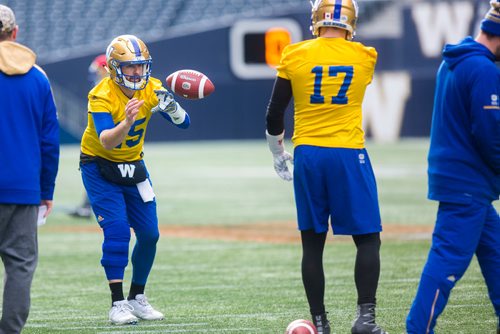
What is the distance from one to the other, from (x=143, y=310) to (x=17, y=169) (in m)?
2.01

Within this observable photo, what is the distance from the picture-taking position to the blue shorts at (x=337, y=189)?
5711 millimetres

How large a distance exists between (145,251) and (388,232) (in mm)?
5835

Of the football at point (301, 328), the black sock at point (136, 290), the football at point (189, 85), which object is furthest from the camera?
the football at point (189, 85)

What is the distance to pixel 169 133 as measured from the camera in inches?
1329

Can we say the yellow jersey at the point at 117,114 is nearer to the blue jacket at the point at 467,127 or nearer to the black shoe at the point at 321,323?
the black shoe at the point at 321,323

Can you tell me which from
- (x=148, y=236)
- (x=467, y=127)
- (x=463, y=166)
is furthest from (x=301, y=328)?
(x=148, y=236)

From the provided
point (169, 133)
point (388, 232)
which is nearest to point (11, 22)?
point (388, 232)

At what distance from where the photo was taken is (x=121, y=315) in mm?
6707

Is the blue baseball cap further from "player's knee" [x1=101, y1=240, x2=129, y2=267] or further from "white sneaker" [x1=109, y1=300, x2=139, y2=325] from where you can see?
"white sneaker" [x1=109, y1=300, x2=139, y2=325]

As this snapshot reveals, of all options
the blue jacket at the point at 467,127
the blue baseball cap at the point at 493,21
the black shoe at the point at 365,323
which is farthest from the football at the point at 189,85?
the blue baseball cap at the point at 493,21

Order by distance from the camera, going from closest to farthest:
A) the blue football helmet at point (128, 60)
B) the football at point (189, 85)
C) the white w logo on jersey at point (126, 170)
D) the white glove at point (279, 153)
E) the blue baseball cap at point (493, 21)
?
the blue baseball cap at point (493, 21) → the white glove at point (279, 153) → the blue football helmet at point (128, 60) → the white w logo on jersey at point (126, 170) → the football at point (189, 85)

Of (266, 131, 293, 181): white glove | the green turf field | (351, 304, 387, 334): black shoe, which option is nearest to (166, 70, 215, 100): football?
(266, 131, 293, 181): white glove

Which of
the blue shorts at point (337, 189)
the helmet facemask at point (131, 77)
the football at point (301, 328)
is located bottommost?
the football at point (301, 328)

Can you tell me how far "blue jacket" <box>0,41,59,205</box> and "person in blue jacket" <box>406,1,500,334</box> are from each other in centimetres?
214
